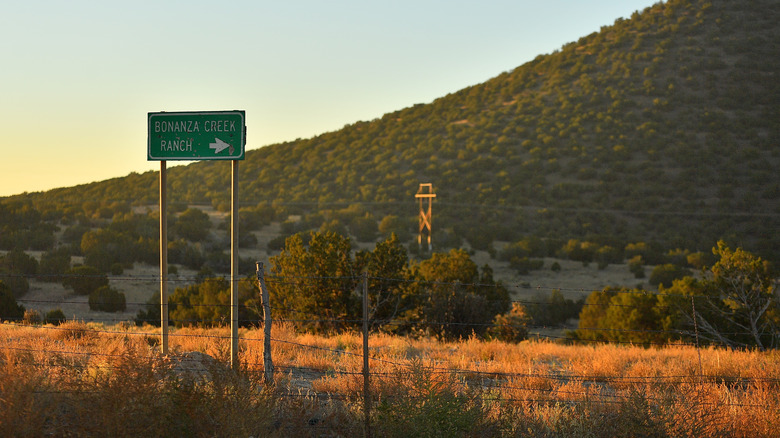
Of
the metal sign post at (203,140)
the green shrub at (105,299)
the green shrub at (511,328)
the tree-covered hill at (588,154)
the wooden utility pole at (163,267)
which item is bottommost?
the green shrub at (511,328)

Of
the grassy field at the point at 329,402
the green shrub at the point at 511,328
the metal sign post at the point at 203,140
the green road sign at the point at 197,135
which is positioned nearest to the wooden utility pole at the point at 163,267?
the metal sign post at the point at 203,140

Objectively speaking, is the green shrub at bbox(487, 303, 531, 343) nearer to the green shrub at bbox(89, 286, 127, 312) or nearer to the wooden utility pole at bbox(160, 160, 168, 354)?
the wooden utility pole at bbox(160, 160, 168, 354)

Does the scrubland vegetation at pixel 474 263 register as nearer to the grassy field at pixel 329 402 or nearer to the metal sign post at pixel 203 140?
the grassy field at pixel 329 402

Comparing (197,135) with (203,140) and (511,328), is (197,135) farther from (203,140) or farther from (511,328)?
(511,328)

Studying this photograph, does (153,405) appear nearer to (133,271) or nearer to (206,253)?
(133,271)

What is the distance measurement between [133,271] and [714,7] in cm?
6827

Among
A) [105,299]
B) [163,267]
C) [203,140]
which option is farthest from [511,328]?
[105,299]

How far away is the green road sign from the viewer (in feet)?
29.8

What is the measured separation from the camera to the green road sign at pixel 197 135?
357 inches

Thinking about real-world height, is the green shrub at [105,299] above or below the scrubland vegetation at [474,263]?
below

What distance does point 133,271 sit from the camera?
33594 millimetres

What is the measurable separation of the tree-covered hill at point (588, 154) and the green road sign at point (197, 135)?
4095cm

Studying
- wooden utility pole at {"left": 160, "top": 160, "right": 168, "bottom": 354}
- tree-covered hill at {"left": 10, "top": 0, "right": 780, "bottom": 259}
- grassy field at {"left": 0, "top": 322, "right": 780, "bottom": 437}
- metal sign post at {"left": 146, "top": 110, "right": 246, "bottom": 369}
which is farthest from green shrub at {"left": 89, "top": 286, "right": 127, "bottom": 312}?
tree-covered hill at {"left": 10, "top": 0, "right": 780, "bottom": 259}

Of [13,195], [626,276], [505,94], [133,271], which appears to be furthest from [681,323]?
[505,94]
